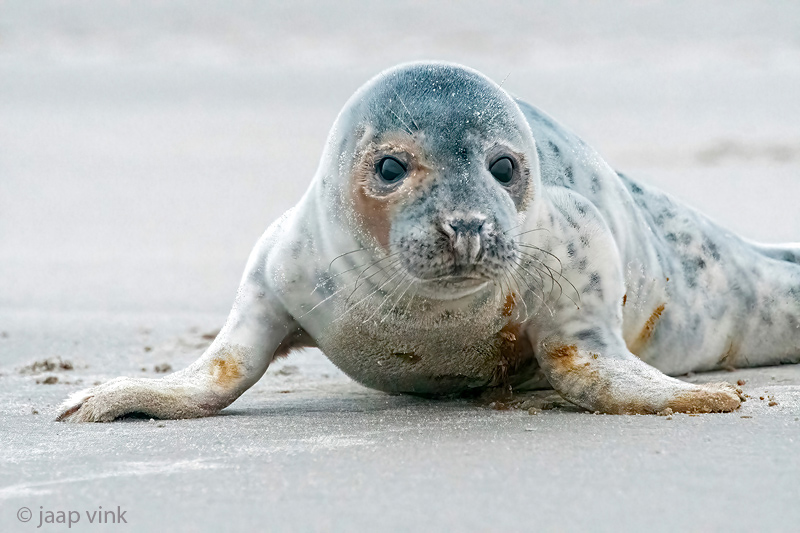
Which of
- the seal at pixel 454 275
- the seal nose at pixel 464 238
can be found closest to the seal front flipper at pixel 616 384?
the seal at pixel 454 275

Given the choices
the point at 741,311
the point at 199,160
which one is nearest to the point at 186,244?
the point at 199,160

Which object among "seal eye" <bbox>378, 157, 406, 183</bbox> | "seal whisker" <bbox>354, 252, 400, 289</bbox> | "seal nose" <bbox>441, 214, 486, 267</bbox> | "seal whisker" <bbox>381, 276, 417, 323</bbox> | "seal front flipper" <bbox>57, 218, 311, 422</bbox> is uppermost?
"seal eye" <bbox>378, 157, 406, 183</bbox>

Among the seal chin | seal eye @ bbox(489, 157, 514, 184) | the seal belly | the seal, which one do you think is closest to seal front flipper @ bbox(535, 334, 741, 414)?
the seal

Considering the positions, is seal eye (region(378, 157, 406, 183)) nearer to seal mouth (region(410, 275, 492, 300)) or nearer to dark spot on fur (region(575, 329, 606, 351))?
seal mouth (region(410, 275, 492, 300))

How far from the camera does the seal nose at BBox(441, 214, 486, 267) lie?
2533 millimetres

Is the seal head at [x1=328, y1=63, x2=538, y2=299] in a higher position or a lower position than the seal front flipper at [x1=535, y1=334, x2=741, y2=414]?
higher

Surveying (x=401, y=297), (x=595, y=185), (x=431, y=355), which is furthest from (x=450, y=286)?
(x=595, y=185)

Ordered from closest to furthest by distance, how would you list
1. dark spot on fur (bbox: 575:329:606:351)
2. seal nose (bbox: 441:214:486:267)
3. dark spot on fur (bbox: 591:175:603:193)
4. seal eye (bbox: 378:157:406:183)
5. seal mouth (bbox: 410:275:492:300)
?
seal nose (bbox: 441:214:486:267) < seal mouth (bbox: 410:275:492:300) < seal eye (bbox: 378:157:406:183) < dark spot on fur (bbox: 575:329:606:351) < dark spot on fur (bbox: 591:175:603:193)

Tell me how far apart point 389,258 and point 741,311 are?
191 cm

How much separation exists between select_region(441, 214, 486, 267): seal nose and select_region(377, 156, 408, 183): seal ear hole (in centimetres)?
25

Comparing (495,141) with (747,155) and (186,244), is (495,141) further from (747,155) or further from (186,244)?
(747,155)

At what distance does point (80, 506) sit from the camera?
1.94 meters

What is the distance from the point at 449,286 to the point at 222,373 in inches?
34.9

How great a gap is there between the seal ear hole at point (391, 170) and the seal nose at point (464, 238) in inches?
9.9
